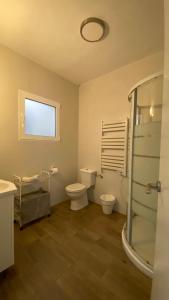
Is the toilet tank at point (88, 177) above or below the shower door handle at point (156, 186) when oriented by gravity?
below

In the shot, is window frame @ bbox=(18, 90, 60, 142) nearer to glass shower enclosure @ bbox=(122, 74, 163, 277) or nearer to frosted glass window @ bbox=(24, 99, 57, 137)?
frosted glass window @ bbox=(24, 99, 57, 137)

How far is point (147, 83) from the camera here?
59.9 inches

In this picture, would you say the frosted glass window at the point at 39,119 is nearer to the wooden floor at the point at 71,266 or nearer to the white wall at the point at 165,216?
the wooden floor at the point at 71,266

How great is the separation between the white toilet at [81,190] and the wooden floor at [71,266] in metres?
0.46

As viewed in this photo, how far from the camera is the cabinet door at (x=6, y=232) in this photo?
3.89 ft

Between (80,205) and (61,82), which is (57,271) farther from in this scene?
(61,82)

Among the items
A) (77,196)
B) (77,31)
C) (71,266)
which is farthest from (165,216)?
(77,31)

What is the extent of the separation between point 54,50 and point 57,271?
2.63 meters

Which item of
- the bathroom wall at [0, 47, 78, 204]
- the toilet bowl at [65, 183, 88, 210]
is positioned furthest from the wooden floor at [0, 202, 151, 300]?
the bathroom wall at [0, 47, 78, 204]

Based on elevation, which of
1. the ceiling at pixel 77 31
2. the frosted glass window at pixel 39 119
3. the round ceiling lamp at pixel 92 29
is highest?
the ceiling at pixel 77 31

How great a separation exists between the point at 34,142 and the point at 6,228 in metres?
1.39

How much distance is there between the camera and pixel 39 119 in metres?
2.48

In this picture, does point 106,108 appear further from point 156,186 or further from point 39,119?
Result: point 156,186

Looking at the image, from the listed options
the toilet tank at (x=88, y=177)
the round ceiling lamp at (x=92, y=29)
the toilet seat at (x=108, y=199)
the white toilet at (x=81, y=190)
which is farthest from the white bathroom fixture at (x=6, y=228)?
the round ceiling lamp at (x=92, y=29)
